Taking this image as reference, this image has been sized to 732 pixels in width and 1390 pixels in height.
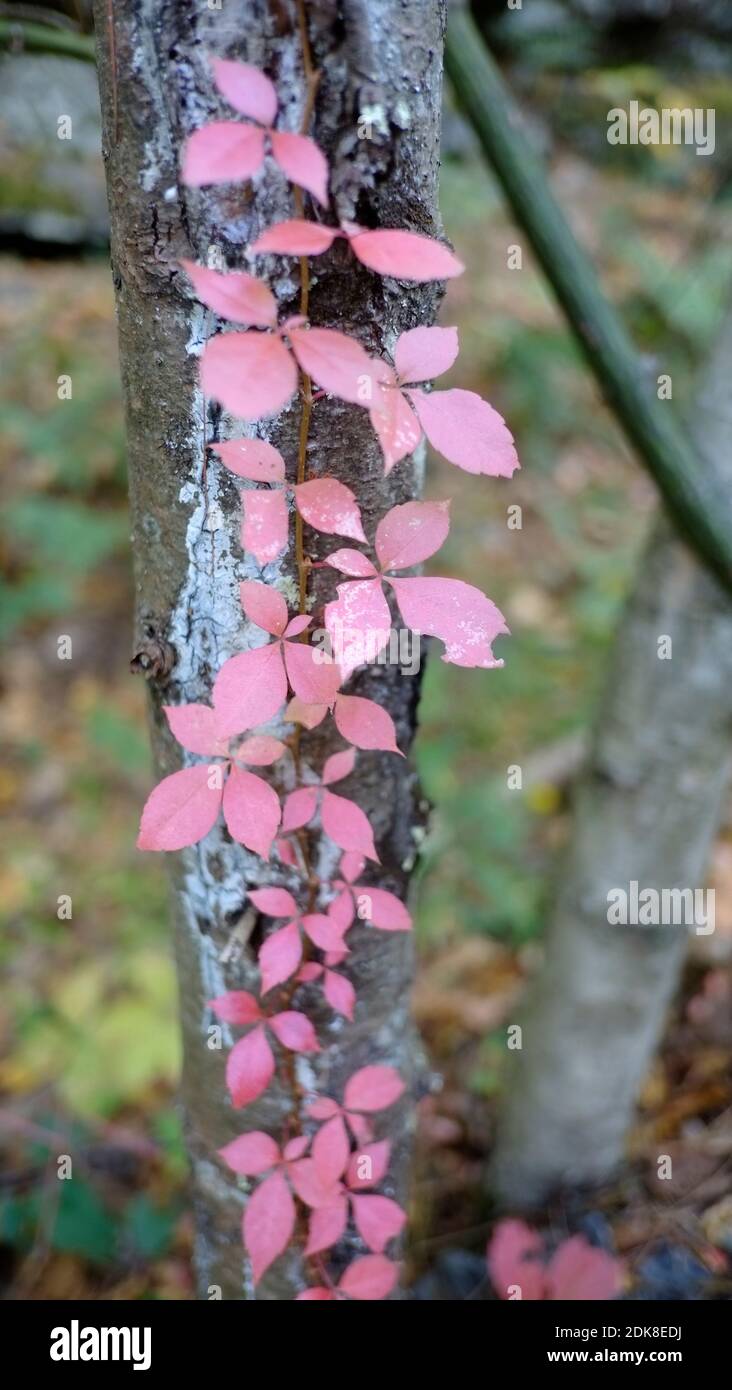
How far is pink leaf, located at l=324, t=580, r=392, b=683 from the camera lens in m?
0.57

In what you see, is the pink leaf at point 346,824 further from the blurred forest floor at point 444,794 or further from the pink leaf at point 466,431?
the blurred forest floor at point 444,794

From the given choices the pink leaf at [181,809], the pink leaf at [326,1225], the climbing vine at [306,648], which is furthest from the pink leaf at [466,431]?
the pink leaf at [326,1225]

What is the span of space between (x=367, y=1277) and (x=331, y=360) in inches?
41.9

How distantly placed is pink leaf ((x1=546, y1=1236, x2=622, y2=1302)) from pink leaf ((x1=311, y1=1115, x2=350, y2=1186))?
818 millimetres

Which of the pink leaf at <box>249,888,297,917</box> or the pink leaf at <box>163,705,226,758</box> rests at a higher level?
the pink leaf at <box>163,705,226,758</box>

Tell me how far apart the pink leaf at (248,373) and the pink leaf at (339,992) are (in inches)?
25.5

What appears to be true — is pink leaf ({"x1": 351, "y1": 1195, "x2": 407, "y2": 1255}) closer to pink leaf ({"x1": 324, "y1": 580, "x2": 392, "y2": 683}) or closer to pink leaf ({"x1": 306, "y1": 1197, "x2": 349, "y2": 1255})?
pink leaf ({"x1": 306, "y1": 1197, "x2": 349, "y2": 1255})

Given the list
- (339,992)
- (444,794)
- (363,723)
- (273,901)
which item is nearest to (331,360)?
(363,723)

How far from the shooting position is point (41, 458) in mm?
4133

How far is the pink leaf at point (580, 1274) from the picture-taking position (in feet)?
4.98

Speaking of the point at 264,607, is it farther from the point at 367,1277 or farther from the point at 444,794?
the point at 444,794

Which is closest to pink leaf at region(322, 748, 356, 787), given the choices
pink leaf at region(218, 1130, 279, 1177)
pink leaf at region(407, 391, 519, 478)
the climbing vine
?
the climbing vine

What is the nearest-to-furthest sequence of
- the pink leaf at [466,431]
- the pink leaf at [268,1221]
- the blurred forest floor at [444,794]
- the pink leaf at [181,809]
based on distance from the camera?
the pink leaf at [466,431]
the pink leaf at [181,809]
the pink leaf at [268,1221]
the blurred forest floor at [444,794]
